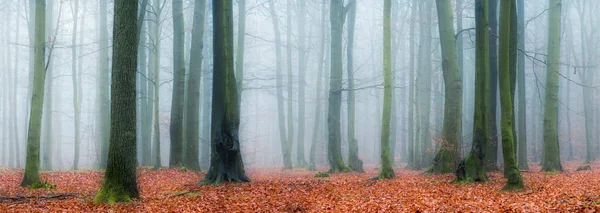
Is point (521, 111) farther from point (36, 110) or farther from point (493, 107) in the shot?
point (36, 110)

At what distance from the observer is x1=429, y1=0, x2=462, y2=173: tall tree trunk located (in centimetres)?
1482

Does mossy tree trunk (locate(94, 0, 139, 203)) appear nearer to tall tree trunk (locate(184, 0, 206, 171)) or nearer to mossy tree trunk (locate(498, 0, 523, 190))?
mossy tree trunk (locate(498, 0, 523, 190))

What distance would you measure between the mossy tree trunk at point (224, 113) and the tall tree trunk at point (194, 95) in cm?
475

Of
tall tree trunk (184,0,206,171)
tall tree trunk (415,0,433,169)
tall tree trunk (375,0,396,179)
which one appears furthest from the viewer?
tall tree trunk (415,0,433,169)

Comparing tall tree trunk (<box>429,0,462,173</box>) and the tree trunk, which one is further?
the tree trunk

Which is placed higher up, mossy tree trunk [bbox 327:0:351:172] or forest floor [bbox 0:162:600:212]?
mossy tree trunk [bbox 327:0:351:172]

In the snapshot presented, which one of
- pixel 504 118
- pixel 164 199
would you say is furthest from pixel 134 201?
pixel 504 118

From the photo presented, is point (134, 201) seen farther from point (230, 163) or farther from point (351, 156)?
point (351, 156)

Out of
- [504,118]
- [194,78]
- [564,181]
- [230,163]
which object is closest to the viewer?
[504,118]

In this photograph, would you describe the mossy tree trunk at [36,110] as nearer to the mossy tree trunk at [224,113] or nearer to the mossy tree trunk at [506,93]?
the mossy tree trunk at [224,113]

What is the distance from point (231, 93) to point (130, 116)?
4259 millimetres

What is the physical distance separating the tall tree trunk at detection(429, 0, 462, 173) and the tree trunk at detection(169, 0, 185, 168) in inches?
368

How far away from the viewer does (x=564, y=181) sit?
11688 millimetres

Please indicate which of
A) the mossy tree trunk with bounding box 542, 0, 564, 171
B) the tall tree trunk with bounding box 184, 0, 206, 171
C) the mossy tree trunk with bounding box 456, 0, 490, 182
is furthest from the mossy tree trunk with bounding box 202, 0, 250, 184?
the mossy tree trunk with bounding box 542, 0, 564, 171
